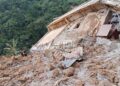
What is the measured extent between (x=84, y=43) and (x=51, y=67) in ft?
5.82

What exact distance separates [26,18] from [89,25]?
84.6 ft

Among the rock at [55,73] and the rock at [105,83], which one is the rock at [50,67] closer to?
the rock at [55,73]

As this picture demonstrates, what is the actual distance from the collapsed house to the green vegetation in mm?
16640

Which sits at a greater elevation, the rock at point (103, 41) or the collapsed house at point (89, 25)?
the collapsed house at point (89, 25)

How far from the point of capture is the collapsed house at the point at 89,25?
9117 millimetres

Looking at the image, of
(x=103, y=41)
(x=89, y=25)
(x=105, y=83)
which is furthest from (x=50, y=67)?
(x=89, y=25)

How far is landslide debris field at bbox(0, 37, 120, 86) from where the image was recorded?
20.7 ft

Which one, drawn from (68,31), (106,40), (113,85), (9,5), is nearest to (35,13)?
(9,5)

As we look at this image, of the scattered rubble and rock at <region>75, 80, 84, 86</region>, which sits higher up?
the scattered rubble

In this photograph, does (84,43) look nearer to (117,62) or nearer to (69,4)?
(117,62)

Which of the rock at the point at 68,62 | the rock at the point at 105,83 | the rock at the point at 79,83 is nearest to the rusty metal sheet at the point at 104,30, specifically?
the rock at the point at 68,62

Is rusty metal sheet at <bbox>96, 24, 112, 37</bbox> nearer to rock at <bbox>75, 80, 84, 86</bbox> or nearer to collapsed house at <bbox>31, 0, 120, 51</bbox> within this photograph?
collapsed house at <bbox>31, 0, 120, 51</bbox>

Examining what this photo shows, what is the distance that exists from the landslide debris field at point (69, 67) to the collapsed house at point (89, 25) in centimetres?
54

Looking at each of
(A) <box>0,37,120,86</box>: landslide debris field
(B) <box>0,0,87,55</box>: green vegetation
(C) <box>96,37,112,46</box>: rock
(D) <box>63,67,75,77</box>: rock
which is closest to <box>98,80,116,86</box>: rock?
(A) <box>0,37,120,86</box>: landslide debris field
